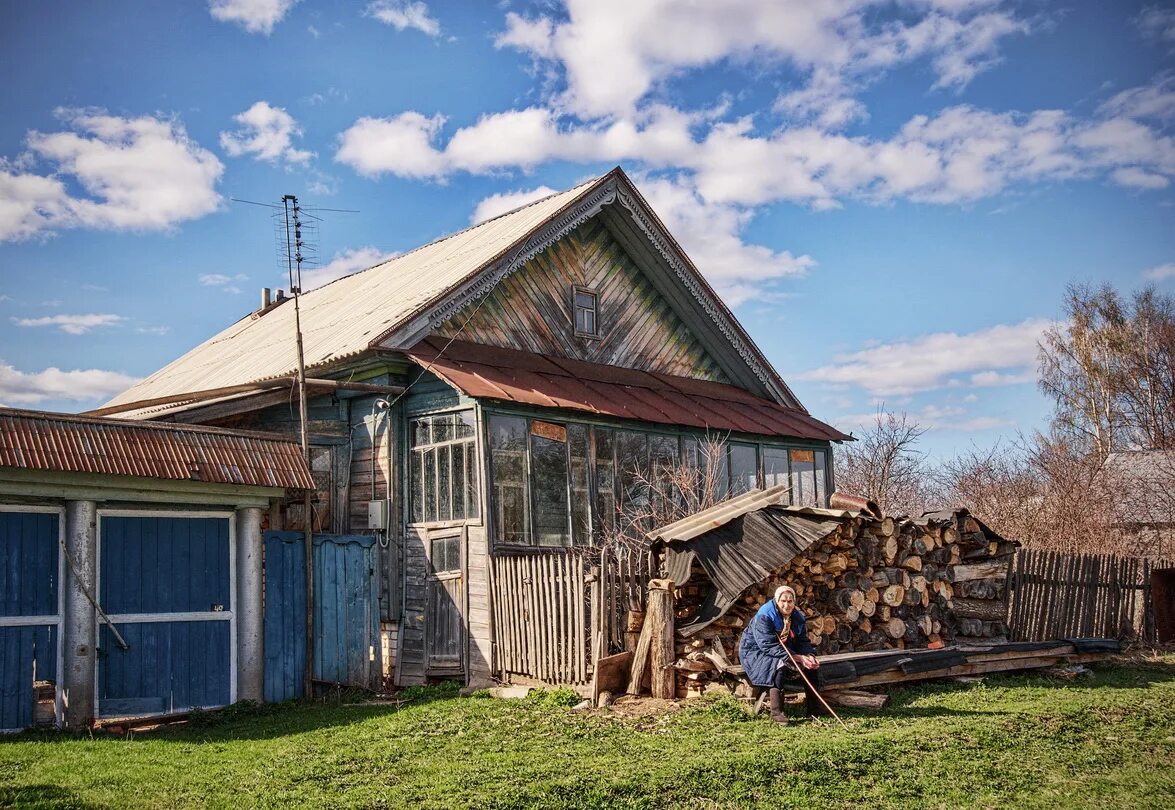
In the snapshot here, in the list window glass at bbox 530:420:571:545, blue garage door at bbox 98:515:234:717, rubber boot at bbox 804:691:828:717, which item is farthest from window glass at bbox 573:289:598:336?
rubber boot at bbox 804:691:828:717

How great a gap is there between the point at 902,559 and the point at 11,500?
9.80 meters

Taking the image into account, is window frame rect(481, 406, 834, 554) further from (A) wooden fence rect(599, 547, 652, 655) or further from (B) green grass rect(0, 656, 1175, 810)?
(B) green grass rect(0, 656, 1175, 810)

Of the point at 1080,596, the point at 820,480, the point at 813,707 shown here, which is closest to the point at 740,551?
the point at 813,707

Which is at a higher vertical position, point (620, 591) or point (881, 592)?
point (620, 591)

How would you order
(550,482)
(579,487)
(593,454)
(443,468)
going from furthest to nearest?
(593,454)
(579,487)
(550,482)
(443,468)

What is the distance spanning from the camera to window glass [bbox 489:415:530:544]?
1306 cm

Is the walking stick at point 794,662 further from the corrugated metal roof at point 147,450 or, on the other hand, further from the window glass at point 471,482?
the corrugated metal roof at point 147,450

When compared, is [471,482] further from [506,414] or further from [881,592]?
[881,592]

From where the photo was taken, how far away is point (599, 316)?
54.4ft

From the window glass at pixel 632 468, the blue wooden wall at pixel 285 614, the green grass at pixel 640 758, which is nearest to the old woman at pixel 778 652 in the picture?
the green grass at pixel 640 758

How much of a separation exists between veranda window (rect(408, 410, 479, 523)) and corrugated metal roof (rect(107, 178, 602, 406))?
1.45 meters

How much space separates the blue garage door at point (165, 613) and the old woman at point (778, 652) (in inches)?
232

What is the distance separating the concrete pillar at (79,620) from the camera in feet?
33.4

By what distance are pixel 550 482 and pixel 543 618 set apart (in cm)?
260
